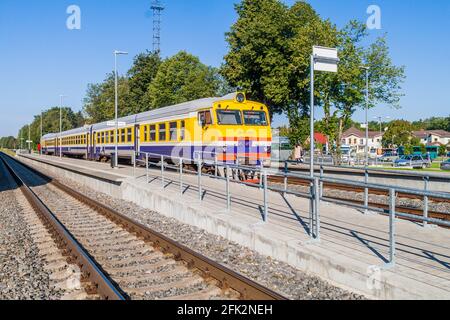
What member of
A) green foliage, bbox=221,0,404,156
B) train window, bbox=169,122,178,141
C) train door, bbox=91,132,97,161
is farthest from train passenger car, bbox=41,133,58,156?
train window, bbox=169,122,178,141

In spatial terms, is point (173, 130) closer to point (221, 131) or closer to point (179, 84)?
point (221, 131)

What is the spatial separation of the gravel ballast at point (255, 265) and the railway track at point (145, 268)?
0.51 m

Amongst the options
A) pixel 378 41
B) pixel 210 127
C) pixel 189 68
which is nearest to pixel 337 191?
pixel 210 127

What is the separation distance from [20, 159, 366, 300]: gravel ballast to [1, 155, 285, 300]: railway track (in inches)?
19.9

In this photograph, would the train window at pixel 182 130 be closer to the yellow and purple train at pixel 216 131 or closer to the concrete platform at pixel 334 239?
the yellow and purple train at pixel 216 131

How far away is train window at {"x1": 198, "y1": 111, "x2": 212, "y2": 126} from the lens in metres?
16.5

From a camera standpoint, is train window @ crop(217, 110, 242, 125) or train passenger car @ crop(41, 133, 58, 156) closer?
train window @ crop(217, 110, 242, 125)

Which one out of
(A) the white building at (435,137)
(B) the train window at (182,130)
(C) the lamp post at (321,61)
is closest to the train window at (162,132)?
(B) the train window at (182,130)

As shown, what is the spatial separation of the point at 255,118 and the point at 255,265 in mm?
11353

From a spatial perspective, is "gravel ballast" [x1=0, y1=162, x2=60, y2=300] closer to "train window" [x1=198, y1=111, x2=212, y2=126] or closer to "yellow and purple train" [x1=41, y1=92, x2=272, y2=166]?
"yellow and purple train" [x1=41, y1=92, x2=272, y2=166]

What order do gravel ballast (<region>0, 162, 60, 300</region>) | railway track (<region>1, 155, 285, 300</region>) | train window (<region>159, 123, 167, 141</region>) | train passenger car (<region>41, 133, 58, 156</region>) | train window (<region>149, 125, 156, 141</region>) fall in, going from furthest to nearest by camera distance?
train passenger car (<region>41, 133, 58, 156</region>) → train window (<region>149, 125, 156, 141</region>) → train window (<region>159, 123, 167, 141</region>) → gravel ballast (<region>0, 162, 60, 300</region>) → railway track (<region>1, 155, 285, 300</region>)

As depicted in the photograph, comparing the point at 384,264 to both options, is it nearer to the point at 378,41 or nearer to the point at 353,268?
the point at 353,268

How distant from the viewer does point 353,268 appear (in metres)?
5.61
